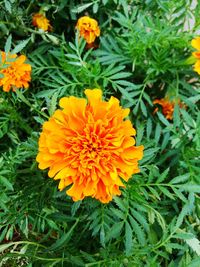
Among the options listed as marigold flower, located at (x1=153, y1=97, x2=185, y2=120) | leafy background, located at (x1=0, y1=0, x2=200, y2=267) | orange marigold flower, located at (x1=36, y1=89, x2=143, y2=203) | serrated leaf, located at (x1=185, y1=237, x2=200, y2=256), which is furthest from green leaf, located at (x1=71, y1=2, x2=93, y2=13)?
serrated leaf, located at (x1=185, y1=237, x2=200, y2=256)

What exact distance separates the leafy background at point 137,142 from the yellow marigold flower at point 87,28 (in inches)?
1.5

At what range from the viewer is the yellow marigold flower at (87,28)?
119cm

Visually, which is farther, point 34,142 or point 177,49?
point 177,49

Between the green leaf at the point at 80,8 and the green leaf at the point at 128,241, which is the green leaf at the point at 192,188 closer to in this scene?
the green leaf at the point at 128,241

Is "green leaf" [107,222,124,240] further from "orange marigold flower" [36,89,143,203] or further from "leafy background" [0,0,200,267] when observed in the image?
"orange marigold flower" [36,89,143,203]

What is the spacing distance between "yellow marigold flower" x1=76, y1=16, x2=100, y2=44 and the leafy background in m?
0.04

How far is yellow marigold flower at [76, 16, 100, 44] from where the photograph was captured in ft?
3.89

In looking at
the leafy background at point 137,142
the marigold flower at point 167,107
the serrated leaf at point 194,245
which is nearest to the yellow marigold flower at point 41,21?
the leafy background at point 137,142

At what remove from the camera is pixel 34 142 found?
92 centimetres

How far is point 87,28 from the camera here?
1.19m

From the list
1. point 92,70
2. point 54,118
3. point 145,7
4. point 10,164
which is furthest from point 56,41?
point 54,118

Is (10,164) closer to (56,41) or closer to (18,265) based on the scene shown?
(18,265)

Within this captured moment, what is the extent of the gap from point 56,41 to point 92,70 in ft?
0.63

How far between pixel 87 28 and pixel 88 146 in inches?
20.2
